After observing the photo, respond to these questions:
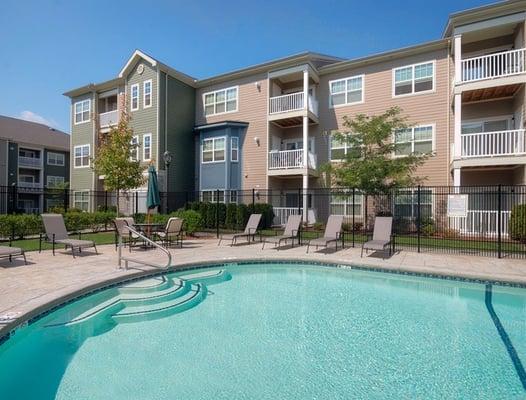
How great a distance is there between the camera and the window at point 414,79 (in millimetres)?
17311

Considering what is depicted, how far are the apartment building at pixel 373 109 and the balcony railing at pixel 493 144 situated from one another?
0.05 m

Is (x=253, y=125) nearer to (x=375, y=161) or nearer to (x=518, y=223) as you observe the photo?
(x=375, y=161)

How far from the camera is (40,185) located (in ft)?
126

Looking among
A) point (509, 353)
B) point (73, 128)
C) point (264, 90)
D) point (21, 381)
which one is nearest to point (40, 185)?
point (73, 128)

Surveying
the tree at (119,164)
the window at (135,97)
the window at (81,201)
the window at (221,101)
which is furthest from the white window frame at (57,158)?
the window at (221,101)

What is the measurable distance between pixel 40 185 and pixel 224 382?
43460 millimetres

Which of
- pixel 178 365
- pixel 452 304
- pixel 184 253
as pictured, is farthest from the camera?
pixel 184 253

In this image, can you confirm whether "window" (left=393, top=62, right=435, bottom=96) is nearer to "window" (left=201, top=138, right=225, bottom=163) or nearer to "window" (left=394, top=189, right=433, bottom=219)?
"window" (left=394, top=189, right=433, bottom=219)

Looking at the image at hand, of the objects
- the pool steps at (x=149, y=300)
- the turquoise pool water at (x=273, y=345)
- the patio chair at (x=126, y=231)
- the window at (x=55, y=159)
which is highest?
the window at (x=55, y=159)

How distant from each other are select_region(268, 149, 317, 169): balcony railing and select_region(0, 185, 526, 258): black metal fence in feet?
6.01

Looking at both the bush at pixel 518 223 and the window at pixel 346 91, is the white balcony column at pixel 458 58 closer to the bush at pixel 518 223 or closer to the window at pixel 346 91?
the window at pixel 346 91

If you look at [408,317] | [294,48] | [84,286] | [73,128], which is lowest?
[408,317]

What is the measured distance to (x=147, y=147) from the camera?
2272 centimetres

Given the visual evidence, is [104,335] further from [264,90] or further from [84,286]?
[264,90]
